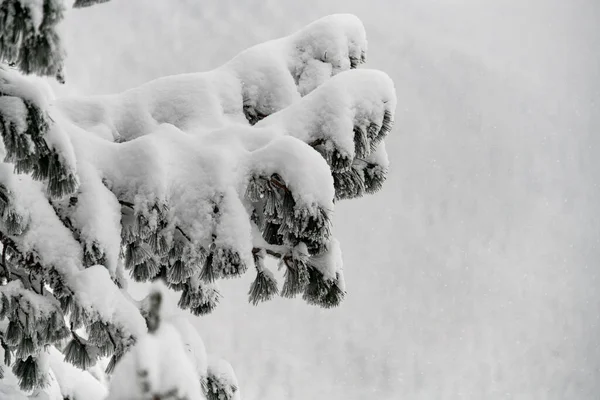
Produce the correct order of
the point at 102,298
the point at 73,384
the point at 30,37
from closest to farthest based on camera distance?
1. the point at 30,37
2. the point at 102,298
3. the point at 73,384

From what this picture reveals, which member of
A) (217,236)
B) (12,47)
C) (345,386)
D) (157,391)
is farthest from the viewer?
(345,386)

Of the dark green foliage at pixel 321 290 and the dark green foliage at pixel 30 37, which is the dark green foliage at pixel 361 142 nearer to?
the dark green foliage at pixel 321 290

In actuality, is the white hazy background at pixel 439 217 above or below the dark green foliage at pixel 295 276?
above

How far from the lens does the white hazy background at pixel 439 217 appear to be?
6902mm

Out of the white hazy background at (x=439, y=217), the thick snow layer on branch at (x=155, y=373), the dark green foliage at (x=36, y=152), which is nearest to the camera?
the thick snow layer on branch at (x=155, y=373)

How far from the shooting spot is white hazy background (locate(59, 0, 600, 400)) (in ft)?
22.6

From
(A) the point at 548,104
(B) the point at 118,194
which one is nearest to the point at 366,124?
(B) the point at 118,194

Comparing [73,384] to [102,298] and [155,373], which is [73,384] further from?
[155,373]

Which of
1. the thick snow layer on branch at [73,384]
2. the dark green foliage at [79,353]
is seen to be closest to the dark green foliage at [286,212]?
the dark green foliage at [79,353]

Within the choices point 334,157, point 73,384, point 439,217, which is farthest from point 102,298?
point 439,217

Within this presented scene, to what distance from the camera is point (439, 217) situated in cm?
731

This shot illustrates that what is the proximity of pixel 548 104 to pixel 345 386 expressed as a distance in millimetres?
4102

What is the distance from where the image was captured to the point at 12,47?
938mm

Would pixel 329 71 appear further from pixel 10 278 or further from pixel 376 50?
pixel 376 50
